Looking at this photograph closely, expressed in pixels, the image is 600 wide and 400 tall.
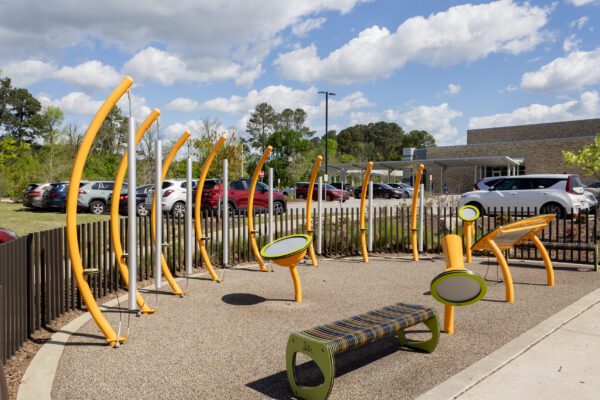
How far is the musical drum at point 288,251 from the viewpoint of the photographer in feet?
20.8

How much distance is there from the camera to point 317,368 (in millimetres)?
4594

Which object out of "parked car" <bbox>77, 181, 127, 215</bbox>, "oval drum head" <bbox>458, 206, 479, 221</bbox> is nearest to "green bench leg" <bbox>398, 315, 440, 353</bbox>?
"oval drum head" <bbox>458, 206, 479, 221</bbox>

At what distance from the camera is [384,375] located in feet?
14.3

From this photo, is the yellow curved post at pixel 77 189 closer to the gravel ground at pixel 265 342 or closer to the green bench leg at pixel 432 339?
the gravel ground at pixel 265 342

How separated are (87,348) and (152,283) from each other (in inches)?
128

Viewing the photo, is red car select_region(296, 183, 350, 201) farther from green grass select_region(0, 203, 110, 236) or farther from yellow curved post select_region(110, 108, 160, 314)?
yellow curved post select_region(110, 108, 160, 314)

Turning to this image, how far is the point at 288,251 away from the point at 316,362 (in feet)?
9.08

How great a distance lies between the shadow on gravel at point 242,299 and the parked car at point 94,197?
51.6ft

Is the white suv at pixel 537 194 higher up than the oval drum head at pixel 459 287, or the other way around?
the white suv at pixel 537 194

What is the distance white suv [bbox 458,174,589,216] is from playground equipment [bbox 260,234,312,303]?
37.8ft

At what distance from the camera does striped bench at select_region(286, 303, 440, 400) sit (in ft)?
12.3

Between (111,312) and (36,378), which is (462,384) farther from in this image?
(111,312)

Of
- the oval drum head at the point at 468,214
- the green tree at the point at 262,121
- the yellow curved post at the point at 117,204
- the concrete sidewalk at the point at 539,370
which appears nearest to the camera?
the concrete sidewalk at the point at 539,370

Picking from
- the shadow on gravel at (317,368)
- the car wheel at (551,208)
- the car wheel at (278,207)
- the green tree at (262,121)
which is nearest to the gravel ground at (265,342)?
the shadow on gravel at (317,368)
